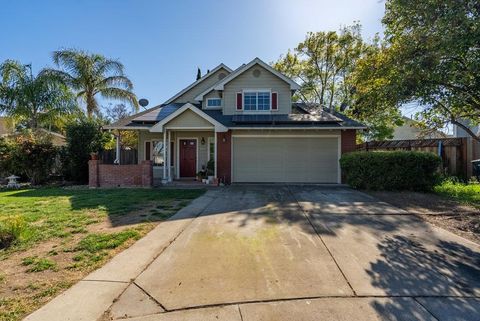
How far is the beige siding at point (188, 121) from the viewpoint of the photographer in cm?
1345

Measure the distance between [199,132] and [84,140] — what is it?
5.91 metres

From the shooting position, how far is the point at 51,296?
3.25 m

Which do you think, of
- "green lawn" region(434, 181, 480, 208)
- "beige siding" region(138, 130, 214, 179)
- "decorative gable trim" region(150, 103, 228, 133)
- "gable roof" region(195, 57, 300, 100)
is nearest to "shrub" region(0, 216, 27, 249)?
"decorative gable trim" region(150, 103, 228, 133)

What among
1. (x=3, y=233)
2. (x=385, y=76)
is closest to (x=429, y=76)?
(x=385, y=76)

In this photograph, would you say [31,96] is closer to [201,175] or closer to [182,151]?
[182,151]

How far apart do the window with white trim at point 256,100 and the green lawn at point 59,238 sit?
26.1 ft

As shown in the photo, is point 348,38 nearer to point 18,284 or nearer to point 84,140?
point 84,140

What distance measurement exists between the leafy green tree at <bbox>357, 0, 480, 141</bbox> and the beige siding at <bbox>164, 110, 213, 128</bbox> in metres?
7.35

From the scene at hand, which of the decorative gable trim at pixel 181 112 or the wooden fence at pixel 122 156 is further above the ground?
the decorative gable trim at pixel 181 112

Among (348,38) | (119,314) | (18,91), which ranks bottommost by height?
(119,314)

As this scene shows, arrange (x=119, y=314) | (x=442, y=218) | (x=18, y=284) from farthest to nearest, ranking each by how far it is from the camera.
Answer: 1. (x=442, y=218)
2. (x=18, y=284)
3. (x=119, y=314)

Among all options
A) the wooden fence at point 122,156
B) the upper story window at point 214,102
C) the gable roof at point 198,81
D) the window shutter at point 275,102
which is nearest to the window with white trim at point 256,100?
the window shutter at point 275,102

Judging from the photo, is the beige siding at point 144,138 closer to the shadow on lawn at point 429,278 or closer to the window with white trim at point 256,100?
the window with white trim at point 256,100

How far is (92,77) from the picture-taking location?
2038 cm
